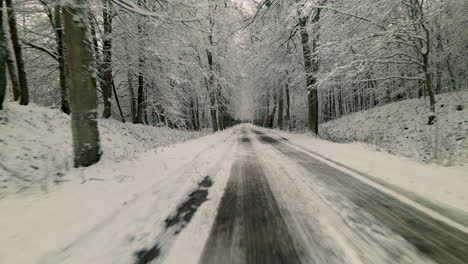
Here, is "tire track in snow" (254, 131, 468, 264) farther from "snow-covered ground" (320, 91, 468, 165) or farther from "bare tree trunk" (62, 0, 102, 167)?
"bare tree trunk" (62, 0, 102, 167)

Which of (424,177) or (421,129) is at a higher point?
(421,129)

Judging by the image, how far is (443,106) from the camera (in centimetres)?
1014

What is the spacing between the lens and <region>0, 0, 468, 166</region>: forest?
3932mm

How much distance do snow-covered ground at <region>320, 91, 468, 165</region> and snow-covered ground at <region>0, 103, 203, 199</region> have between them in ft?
25.6

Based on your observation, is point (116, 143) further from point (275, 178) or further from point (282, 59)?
point (282, 59)

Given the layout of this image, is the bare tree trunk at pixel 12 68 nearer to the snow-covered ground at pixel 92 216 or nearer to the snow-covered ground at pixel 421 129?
the snow-covered ground at pixel 92 216

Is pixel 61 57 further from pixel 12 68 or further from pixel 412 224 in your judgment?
pixel 412 224

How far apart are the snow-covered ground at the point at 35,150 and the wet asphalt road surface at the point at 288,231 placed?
111 inches

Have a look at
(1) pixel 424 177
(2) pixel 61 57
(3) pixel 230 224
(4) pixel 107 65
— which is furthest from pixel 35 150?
(1) pixel 424 177

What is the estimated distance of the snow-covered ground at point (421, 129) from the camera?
6.47 m

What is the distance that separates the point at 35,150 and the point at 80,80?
11.5 ft

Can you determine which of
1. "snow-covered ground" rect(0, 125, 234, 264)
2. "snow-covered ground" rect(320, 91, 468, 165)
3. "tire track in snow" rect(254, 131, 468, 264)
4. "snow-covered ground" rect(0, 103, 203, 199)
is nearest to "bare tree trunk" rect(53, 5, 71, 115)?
"snow-covered ground" rect(0, 103, 203, 199)

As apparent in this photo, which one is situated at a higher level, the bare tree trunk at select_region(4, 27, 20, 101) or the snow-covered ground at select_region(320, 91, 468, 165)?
the bare tree trunk at select_region(4, 27, 20, 101)

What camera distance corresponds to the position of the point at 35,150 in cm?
550
